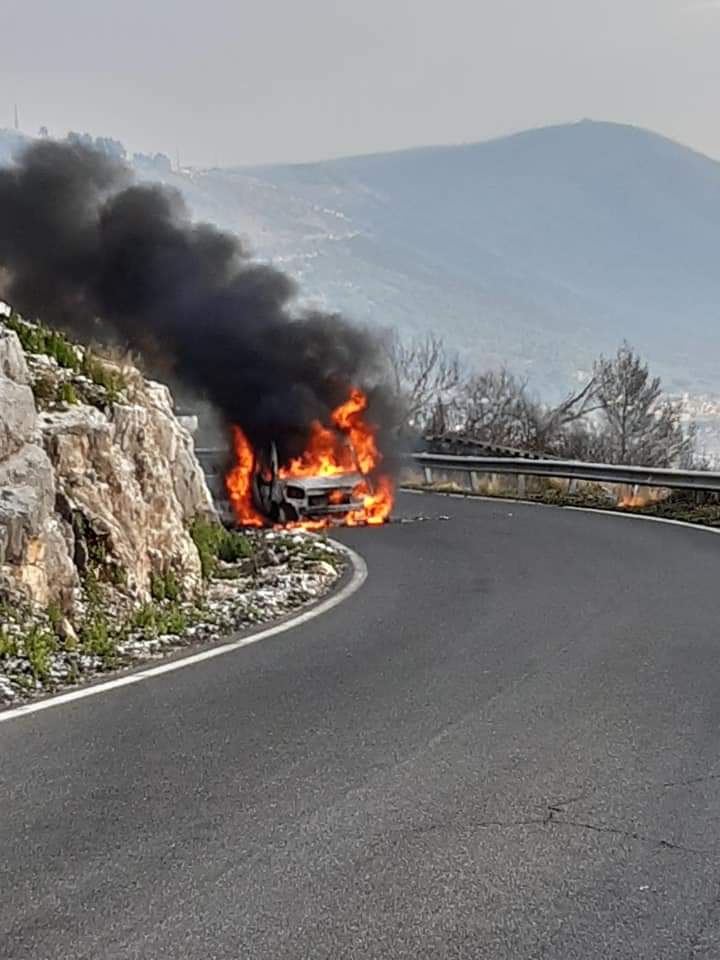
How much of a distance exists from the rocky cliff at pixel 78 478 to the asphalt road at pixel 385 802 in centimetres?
178

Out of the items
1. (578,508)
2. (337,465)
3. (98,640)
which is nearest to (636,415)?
(578,508)

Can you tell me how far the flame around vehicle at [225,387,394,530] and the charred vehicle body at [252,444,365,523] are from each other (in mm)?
77

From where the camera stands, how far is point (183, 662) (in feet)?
27.7

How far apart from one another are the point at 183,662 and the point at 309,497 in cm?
1082

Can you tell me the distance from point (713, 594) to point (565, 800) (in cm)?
619

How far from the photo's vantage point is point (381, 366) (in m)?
24.5

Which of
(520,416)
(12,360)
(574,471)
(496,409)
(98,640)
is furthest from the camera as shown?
(496,409)

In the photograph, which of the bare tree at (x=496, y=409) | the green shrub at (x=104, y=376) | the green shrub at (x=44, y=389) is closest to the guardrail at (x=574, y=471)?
the bare tree at (x=496, y=409)

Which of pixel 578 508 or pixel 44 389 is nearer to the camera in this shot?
pixel 44 389

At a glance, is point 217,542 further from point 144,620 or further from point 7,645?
point 7,645

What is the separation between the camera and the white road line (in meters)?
7.06

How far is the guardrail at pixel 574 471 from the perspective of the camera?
18.8m

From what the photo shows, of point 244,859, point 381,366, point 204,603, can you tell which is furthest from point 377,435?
point 244,859

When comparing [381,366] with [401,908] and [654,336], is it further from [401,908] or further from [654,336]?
[654,336]
